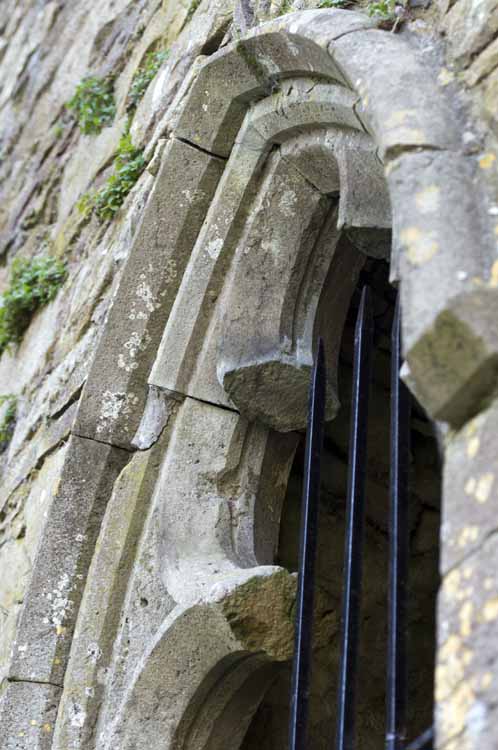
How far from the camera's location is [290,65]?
7.71ft

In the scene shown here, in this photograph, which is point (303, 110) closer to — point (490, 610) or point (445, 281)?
point (445, 281)

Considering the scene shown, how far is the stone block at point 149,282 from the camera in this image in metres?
2.61

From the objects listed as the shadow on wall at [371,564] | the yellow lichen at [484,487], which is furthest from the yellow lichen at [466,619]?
the shadow on wall at [371,564]

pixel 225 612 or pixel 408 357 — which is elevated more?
pixel 408 357

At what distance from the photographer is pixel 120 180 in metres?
3.11

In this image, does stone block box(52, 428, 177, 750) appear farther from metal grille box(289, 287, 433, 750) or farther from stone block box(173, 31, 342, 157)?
stone block box(173, 31, 342, 157)

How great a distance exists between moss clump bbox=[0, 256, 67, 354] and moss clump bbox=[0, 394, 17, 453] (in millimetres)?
279

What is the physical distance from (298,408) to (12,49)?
375 centimetres

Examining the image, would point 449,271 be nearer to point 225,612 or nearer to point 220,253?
point 225,612

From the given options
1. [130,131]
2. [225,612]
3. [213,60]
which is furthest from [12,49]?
[225,612]

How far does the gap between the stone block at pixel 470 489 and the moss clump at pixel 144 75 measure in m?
2.14

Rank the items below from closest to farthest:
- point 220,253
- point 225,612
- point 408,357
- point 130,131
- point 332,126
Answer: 1. point 408,357
2. point 225,612
3. point 332,126
4. point 220,253
5. point 130,131

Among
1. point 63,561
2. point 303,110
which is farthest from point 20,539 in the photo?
point 303,110

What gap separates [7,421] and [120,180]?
789 mm
